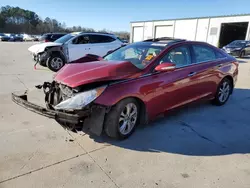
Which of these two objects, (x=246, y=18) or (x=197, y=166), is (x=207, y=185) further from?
(x=246, y=18)

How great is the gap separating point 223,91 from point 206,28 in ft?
94.4

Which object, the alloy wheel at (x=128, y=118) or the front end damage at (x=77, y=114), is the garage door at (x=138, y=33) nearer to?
the alloy wheel at (x=128, y=118)

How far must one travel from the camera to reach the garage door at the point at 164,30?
35031 millimetres

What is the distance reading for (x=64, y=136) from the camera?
3.55 meters

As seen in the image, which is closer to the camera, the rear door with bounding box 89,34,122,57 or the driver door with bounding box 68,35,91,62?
the driver door with bounding box 68,35,91,62

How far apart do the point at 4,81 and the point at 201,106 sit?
237 inches

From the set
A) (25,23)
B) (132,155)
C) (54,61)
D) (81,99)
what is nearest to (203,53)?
(132,155)

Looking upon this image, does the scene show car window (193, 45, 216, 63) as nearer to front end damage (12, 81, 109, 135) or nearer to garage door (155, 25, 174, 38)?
front end damage (12, 81, 109, 135)

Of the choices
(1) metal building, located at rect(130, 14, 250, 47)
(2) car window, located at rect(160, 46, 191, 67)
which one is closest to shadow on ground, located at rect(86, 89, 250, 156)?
(2) car window, located at rect(160, 46, 191, 67)

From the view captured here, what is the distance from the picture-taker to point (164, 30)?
1421 inches

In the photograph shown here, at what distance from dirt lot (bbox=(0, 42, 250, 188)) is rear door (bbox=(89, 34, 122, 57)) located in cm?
663

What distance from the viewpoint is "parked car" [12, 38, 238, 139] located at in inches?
120

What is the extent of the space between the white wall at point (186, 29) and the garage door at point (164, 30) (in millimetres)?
1051

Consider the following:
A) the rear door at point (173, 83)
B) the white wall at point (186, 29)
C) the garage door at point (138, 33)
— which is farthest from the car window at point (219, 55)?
the garage door at point (138, 33)
